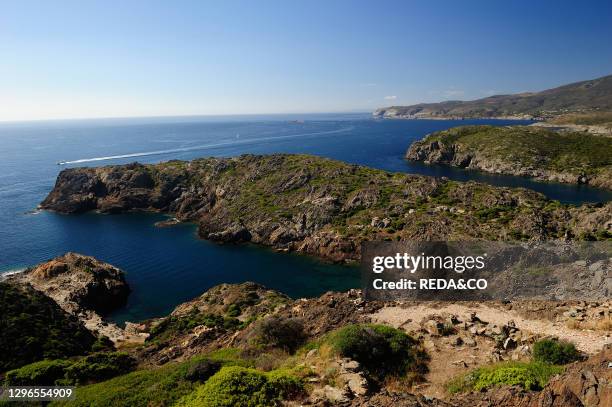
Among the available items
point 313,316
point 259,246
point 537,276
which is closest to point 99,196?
point 259,246

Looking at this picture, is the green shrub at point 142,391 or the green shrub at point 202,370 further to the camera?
the green shrub at point 202,370

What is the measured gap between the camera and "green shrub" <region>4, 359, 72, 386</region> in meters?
21.6

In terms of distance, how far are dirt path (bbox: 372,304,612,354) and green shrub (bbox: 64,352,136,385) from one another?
18.1m

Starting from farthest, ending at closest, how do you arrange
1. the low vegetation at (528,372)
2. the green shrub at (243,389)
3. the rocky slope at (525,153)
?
the rocky slope at (525,153) → the green shrub at (243,389) → the low vegetation at (528,372)

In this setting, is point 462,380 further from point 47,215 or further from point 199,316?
point 47,215

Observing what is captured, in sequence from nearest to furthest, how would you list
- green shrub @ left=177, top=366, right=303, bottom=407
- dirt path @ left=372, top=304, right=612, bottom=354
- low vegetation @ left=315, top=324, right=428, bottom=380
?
green shrub @ left=177, top=366, right=303, bottom=407
low vegetation @ left=315, top=324, right=428, bottom=380
dirt path @ left=372, top=304, right=612, bottom=354

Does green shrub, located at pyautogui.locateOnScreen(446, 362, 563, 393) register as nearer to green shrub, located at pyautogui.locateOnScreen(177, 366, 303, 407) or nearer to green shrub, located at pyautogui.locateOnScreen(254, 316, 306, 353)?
green shrub, located at pyautogui.locateOnScreen(177, 366, 303, 407)

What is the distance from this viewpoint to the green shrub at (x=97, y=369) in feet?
74.0

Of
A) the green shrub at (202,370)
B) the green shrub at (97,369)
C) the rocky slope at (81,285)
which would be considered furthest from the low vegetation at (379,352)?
the rocky slope at (81,285)

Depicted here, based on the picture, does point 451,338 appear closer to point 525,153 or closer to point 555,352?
point 555,352

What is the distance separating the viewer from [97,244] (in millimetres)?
76625

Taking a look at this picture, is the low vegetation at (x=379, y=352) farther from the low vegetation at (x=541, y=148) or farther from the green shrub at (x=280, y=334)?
the low vegetation at (x=541, y=148)

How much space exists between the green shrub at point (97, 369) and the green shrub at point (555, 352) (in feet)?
80.6

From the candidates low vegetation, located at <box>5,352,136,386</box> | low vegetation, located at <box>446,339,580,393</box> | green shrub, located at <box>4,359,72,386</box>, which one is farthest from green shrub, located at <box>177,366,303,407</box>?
green shrub, located at <box>4,359,72,386</box>
